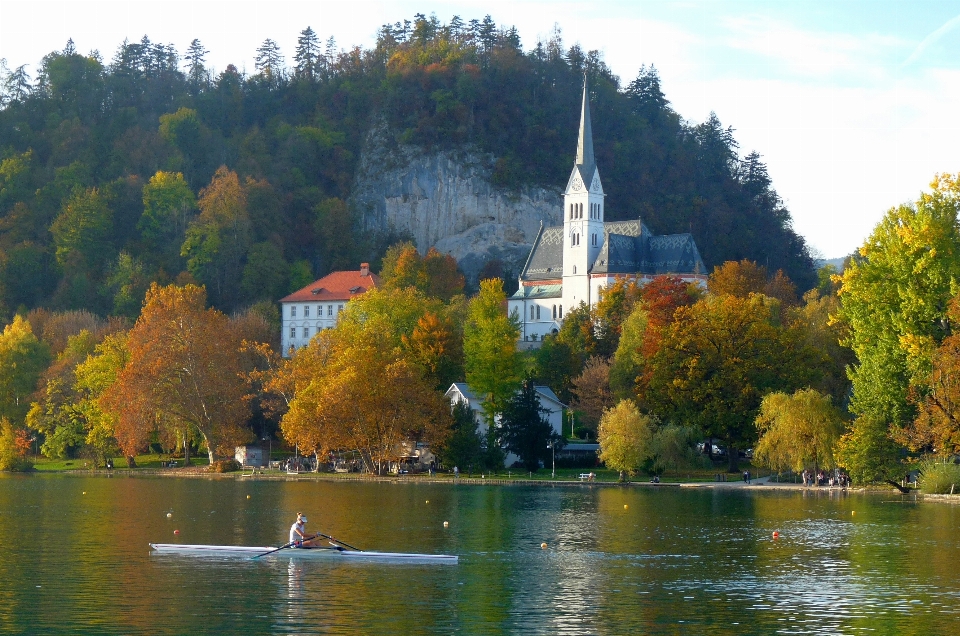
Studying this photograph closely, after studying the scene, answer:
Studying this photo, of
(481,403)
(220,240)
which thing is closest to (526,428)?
(481,403)

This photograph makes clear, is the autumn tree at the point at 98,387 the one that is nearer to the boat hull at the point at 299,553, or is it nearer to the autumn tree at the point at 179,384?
the autumn tree at the point at 179,384

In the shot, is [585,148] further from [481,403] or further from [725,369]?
[725,369]

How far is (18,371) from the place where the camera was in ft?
355

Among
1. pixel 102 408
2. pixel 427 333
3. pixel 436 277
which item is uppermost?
pixel 436 277

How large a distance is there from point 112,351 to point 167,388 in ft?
34.9

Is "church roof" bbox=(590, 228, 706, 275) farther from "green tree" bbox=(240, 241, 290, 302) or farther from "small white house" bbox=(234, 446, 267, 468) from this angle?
"small white house" bbox=(234, 446, 267, 468)

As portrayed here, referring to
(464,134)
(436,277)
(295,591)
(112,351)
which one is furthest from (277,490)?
(464,134)

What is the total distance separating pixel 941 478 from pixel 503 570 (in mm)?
36957

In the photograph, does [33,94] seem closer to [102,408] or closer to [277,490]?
[102,408]

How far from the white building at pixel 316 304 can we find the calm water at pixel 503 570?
7642cm

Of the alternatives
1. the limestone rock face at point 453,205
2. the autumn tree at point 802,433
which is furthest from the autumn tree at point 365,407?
the limestone rock face at point 453,205

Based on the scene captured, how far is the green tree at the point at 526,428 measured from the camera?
88.3m

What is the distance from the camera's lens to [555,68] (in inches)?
7500

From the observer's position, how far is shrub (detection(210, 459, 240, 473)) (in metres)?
95.9
